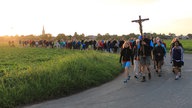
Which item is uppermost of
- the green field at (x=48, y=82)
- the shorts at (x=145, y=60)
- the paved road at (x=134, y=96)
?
the shorts at (x=145, y=60)

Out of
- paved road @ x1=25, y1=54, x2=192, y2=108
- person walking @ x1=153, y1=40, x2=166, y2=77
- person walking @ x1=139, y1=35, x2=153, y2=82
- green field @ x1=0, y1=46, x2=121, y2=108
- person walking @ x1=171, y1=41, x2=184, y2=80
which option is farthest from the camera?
person walking @ x1=153, y1=40, x2=166, y2=77

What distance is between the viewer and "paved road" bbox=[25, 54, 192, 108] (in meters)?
8.62

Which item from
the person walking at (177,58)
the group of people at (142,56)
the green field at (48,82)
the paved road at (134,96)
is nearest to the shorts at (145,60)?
the group of people at (142,56)

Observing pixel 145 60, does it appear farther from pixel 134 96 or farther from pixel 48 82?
pixel 48 82

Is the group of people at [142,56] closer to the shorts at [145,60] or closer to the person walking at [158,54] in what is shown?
the shorts at [145,60]

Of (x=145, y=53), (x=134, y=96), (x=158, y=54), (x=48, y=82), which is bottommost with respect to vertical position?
(x=134, y=96)

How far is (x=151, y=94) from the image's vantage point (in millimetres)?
9914

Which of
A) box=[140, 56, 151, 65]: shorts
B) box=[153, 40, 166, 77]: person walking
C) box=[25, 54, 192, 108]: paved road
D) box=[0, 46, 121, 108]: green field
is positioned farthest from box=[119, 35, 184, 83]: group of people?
box=[0, 46, 121, 108]: green field

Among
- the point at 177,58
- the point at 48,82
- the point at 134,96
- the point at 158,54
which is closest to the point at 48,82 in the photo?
the point at 48,82

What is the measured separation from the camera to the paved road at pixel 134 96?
8.62 metres

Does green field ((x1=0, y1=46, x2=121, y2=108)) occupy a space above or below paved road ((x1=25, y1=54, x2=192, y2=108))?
above

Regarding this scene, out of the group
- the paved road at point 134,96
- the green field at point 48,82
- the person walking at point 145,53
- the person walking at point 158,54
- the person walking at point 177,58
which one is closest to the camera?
the paved road at point 134,96

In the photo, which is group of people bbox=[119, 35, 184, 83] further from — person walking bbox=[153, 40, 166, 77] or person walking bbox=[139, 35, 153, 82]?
person walking bbox=[153, 40, 166, 77]

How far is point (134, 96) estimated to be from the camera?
975cm
